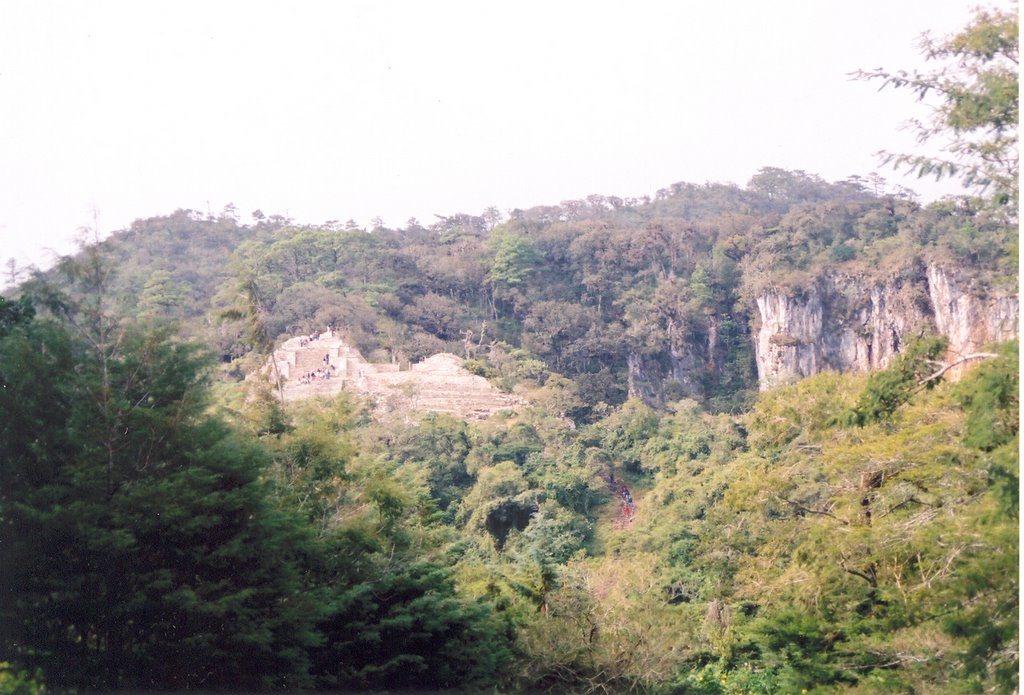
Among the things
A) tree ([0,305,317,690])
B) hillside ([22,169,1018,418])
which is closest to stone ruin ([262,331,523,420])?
hillside ([22,169,1018,418])

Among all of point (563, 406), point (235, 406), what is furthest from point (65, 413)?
point (563, 406)

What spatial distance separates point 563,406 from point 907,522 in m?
17.7

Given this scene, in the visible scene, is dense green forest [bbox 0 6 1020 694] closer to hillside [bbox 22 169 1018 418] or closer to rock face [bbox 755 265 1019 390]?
rock face [bbox 755 265 1019 390]

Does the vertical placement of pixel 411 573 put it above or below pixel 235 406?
below

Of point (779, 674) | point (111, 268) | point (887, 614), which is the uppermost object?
point (111, 268)

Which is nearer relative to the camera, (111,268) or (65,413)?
(65,413)

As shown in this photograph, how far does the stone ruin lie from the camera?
65.9ft

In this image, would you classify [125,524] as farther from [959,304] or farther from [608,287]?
[608,287]

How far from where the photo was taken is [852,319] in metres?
23.1

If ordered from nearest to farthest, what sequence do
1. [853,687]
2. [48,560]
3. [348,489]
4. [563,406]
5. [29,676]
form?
1. [29,676]
2. [48,560]
3. [853,687]
4. [348,489]
5. [563,406]

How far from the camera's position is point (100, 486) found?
473cm

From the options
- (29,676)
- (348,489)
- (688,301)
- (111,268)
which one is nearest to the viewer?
(29,676)

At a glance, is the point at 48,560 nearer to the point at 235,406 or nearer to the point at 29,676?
the point at 29,676

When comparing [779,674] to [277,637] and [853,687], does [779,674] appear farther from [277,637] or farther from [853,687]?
[277,637]
